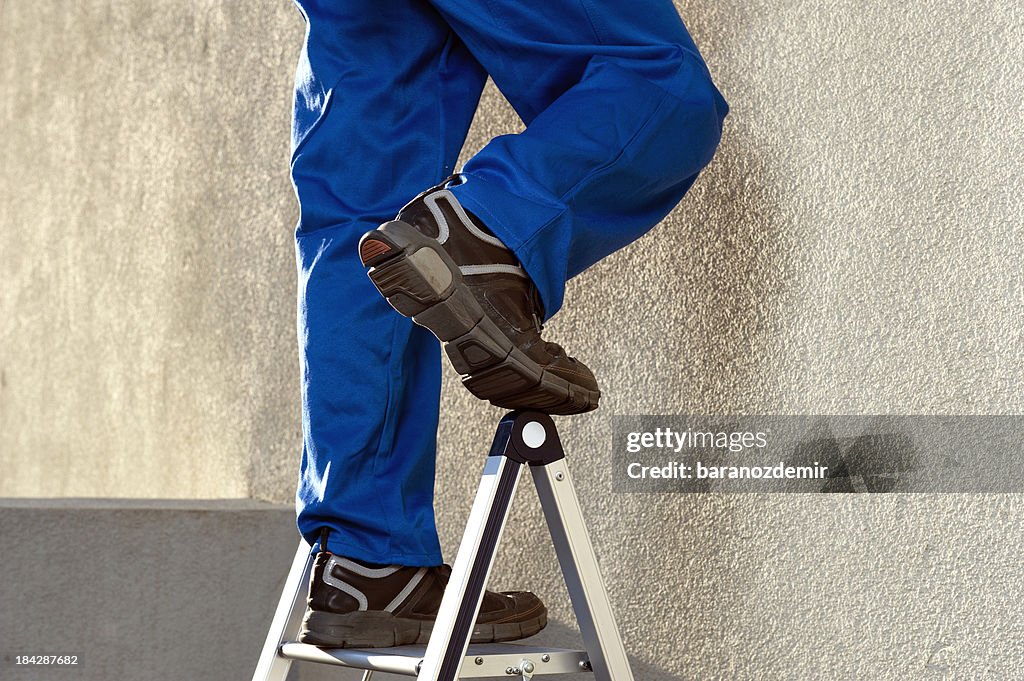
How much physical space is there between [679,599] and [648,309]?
36cm

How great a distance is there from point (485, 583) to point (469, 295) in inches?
10.0

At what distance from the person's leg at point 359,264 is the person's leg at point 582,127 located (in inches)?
5.0

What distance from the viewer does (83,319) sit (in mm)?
3160

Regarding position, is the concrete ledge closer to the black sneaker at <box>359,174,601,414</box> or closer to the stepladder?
the stepladder

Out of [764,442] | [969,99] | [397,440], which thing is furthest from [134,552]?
[969,99]

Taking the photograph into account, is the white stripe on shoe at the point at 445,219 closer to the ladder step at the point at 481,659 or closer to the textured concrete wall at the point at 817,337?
the ladder step at the point at 481,659

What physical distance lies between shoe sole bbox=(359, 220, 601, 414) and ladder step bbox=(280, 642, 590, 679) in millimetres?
244

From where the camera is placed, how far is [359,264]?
1132 mm

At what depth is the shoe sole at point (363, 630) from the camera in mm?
1024

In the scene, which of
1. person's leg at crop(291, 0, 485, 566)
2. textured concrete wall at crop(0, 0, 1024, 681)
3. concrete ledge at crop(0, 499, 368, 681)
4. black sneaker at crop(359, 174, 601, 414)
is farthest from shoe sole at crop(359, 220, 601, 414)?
concrete ledge at crop(0, 499, 368, 681)

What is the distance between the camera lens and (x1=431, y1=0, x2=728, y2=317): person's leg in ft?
3.02

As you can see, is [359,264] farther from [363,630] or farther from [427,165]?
[363,630]

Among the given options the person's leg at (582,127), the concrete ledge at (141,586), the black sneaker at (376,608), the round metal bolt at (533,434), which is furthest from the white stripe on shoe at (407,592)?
the concrete ledge at (141,586)

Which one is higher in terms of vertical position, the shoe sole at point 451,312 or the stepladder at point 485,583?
the shoe sole at point 451,312
